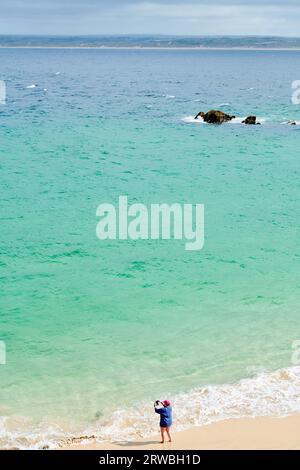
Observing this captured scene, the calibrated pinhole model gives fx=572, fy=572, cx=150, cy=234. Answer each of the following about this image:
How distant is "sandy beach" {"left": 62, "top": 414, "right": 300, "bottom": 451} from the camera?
45.6ft

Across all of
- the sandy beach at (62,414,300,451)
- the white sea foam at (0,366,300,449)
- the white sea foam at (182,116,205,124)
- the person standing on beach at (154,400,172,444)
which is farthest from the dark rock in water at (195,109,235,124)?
the person standing on beach at (154,400,172,444)

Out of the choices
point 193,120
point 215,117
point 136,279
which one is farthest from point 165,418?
point 193,120

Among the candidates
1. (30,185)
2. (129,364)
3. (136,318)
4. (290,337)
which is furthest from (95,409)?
(30,185)

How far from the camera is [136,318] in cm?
2094

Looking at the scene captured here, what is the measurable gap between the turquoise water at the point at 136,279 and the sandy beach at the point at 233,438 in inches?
61.3

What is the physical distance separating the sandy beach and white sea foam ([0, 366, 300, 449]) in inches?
10.4

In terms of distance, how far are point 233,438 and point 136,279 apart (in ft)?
35.3

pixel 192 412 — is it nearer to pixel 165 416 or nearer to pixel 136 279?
pixel 165 416

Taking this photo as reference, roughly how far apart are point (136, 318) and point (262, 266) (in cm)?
750

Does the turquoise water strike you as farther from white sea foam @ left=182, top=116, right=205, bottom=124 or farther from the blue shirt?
white sea foam @ left=182, top=116, right=205, bottom=124

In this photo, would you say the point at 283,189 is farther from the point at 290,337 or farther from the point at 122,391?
the point at 122,391

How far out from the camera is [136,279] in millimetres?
24219

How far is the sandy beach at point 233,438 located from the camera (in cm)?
1389

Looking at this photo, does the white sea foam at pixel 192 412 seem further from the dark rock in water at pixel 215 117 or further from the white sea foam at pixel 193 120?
the white sea foam at pixel 193 120
